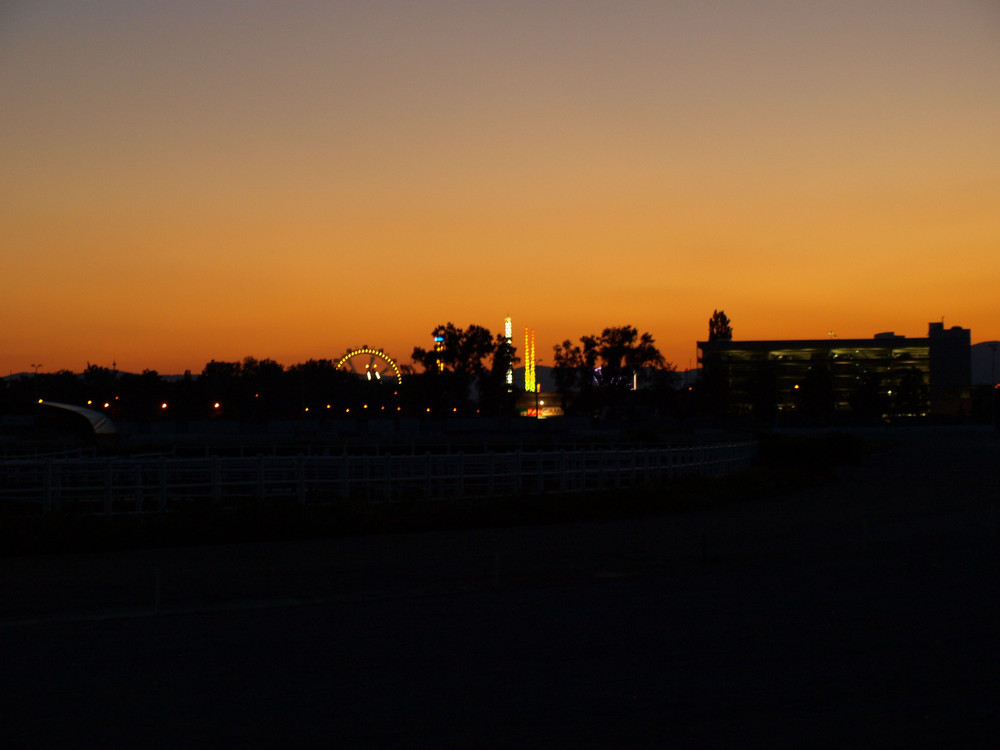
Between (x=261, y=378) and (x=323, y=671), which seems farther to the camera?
(x=261, y=378)

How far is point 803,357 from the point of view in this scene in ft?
565

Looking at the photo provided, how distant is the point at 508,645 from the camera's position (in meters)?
9.41

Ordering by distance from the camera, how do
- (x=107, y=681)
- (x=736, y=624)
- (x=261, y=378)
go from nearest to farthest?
(x=107, y=681) < (x=736, y=624) < (x=261, y=378)

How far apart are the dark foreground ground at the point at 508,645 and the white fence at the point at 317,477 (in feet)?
11.8

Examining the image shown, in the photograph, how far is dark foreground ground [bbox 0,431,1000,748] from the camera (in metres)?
6.82

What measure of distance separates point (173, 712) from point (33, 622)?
4454mm

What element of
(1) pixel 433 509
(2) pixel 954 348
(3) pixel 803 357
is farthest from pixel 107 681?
(2) pixel 954 348

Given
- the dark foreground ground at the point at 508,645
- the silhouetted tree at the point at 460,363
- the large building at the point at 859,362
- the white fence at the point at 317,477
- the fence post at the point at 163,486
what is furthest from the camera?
the large building at the point at 859,362

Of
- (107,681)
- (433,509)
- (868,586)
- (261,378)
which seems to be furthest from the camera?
(261,378)

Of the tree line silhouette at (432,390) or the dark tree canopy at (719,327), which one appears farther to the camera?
the dark tree canopy at (719,327)

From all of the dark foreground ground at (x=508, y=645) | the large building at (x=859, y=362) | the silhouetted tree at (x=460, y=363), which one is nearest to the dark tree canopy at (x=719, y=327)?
the large building at (x=859, y=362)

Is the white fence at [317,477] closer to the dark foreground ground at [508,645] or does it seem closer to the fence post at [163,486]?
the fence post at [163,486]

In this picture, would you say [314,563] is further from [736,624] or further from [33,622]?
[736,624]

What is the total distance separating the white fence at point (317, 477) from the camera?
1964 centimetres
